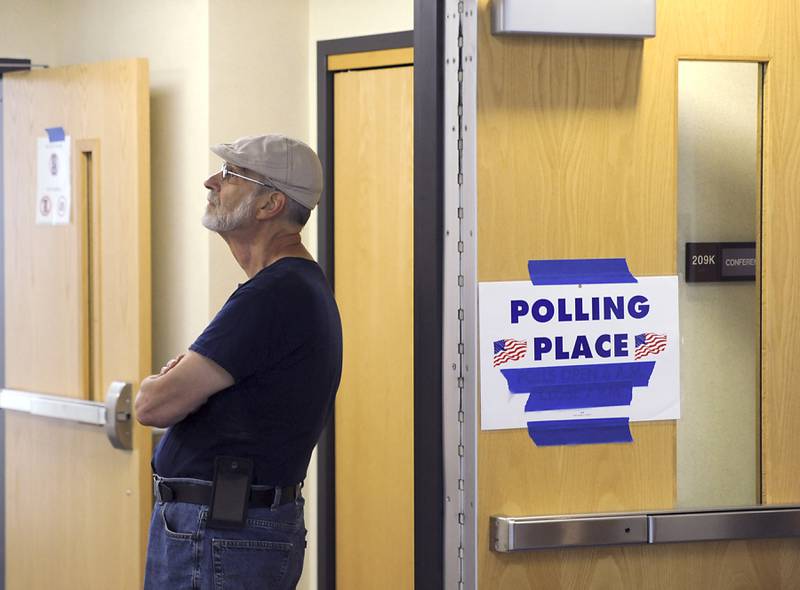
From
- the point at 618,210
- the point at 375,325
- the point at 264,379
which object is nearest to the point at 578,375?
the point at 618,210

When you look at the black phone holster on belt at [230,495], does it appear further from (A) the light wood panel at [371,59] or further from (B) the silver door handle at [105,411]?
(A) the light wood panel at [371,59]

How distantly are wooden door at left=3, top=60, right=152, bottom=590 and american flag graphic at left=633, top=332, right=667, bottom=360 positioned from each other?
5.70 feet

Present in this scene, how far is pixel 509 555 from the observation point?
218cm

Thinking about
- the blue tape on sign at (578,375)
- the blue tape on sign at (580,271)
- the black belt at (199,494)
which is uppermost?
the blue tape on sign at (580,271)

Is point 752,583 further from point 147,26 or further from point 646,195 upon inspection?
point 147,26

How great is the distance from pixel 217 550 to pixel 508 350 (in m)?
0.69

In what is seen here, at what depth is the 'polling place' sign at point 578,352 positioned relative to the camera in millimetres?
2170

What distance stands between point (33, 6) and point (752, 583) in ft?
10.0

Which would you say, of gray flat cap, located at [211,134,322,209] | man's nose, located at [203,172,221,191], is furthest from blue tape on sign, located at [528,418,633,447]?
man's nose, located at [203,172,221,191]

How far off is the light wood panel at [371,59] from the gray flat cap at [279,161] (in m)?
1.20

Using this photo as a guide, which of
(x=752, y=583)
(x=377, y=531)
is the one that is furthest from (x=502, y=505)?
(x=377, y=531)

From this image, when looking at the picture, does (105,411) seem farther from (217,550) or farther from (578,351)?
(578,351)

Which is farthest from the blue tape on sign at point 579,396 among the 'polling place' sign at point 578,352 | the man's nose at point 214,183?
the man's nose at point 214,183

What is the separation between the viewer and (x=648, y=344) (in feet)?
7.38
